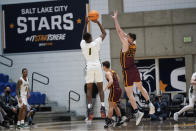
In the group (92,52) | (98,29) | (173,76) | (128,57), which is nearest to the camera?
(92,52)

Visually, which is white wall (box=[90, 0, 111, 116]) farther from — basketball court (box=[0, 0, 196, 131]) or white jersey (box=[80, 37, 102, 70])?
white jersey (box=[80, 37, 102, 70])

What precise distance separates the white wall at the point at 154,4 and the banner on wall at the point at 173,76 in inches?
104

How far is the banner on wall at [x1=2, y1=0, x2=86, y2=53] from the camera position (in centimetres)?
2186

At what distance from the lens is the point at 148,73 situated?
21047 mm

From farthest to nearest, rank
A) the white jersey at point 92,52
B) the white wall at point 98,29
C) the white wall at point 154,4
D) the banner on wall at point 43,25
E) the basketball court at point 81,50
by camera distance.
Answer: the banner on wall at point 43,25
the white wall at point 98,29
the white wall at point 154,4
the basketball court at point 81,50
the white jersey at point 92,52

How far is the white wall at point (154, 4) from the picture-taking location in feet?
68.4

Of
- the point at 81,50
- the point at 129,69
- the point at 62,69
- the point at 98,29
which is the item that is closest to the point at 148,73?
the point at 98,29

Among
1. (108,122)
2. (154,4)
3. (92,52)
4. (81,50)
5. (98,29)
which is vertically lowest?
(108,122)

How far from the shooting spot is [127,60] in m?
10.8

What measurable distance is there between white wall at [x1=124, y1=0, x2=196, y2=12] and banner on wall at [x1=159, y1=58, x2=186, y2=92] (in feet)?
8.70

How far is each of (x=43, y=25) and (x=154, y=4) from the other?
231 inches

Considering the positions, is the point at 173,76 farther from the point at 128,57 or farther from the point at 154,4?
the point at 128,57

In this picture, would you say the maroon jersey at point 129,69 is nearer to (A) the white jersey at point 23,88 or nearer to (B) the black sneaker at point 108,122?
(B) the black sneaker at point 108,122

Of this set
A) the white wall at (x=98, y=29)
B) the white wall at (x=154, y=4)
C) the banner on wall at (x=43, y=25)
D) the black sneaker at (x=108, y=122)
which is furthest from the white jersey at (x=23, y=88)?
the white wall at (x=154, y=4)
